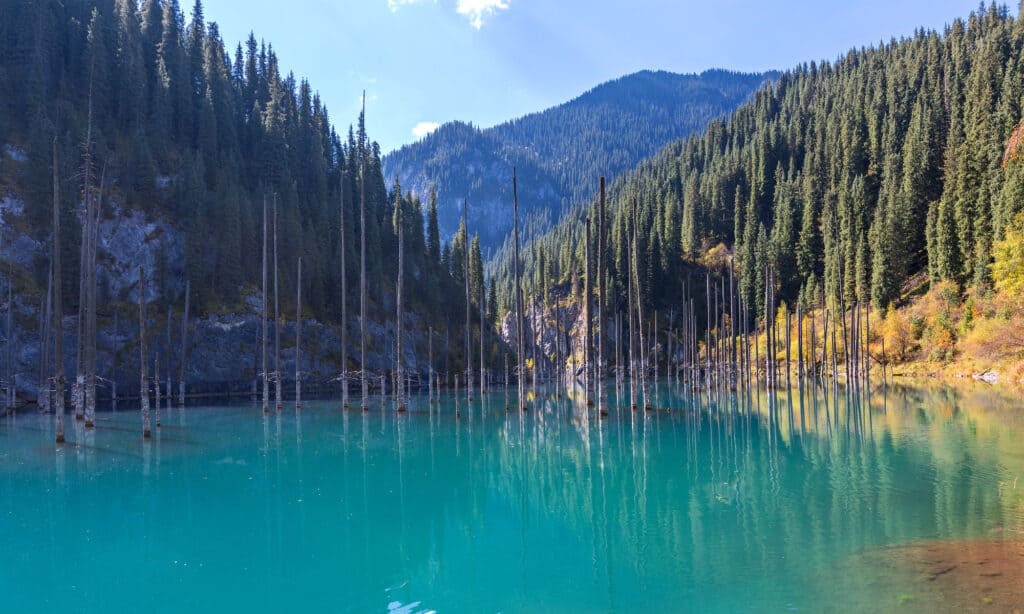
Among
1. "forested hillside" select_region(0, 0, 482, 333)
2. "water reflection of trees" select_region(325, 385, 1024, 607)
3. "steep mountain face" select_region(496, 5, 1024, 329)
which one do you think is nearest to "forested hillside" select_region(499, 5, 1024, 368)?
"steep mountain face" select_region(496, 5, 1024, 329)

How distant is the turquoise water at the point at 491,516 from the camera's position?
32.5 ft

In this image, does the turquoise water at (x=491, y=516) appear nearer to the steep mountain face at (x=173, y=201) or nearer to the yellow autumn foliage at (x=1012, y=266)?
the yellow autumn foliage at (x=1012, y=266)

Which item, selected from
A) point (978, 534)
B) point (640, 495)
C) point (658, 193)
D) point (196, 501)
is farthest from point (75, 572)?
point (658, 193)

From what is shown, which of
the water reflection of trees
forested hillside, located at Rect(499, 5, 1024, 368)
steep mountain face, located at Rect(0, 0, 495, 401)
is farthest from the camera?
forested hillside, located at Rect(499, 5, 1024, 368)

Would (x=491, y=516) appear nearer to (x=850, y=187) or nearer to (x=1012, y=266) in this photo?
(x=1012, y=266)

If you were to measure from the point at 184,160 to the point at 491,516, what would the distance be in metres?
80.4

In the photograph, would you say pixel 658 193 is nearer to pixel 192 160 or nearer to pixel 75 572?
pixel 192 160

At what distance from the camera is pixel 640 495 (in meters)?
16.9

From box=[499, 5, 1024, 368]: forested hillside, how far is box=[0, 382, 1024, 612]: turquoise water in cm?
4022

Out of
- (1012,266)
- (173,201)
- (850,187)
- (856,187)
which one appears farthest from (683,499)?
(850,187)

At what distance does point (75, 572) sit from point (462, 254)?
108 m

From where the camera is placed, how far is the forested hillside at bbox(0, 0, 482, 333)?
2616 inches

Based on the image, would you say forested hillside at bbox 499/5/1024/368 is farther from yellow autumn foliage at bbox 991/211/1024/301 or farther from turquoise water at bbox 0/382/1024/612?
turquoise water at bbox 0/382/1024/612

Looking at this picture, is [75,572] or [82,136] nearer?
[75,572]
